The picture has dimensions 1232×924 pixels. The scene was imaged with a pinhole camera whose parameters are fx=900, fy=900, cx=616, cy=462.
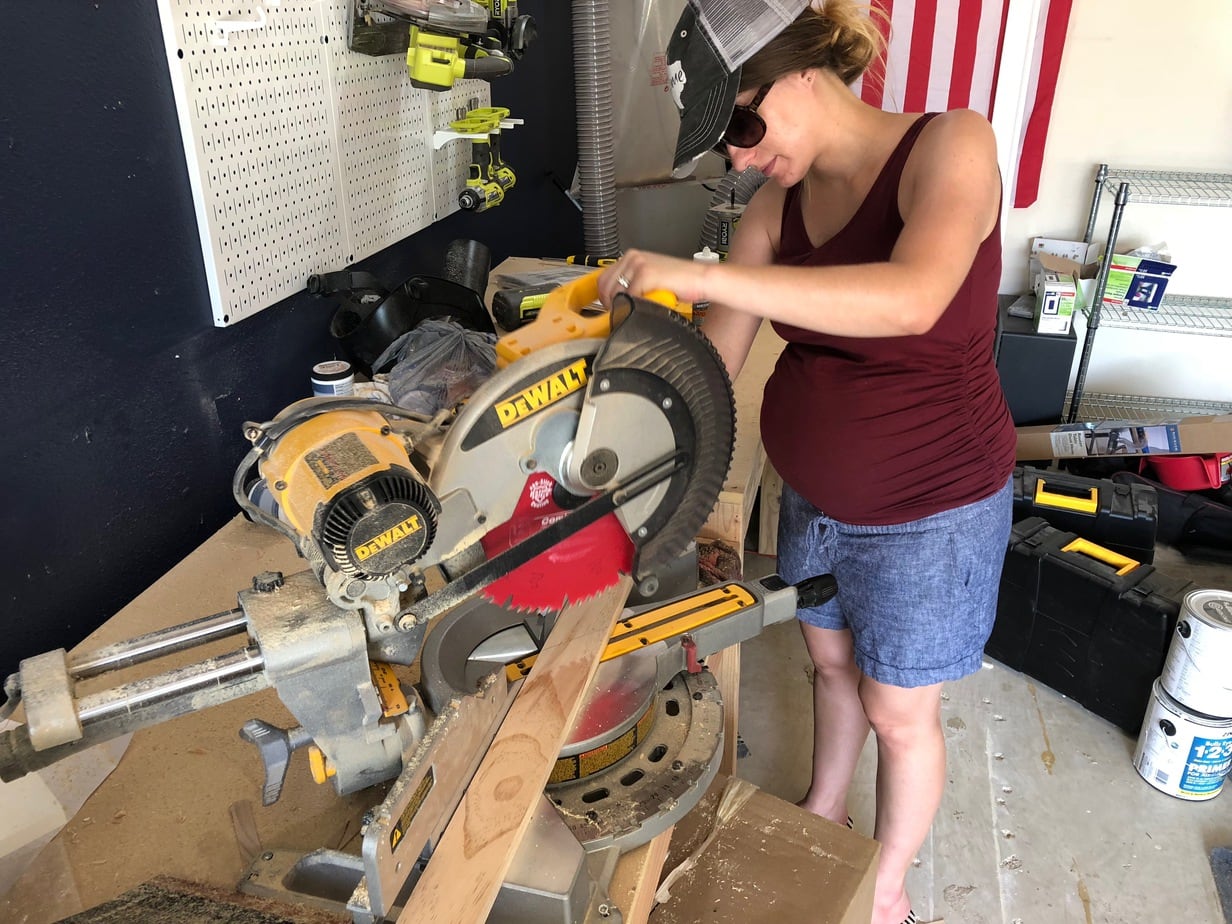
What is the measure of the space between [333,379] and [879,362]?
Answer: 97 cm

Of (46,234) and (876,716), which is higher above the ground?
(46,234)

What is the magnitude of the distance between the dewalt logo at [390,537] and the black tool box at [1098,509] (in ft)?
7.45

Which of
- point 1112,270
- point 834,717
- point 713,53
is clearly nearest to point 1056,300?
point 1112,270

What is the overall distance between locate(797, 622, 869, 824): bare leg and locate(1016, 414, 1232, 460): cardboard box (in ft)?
5.79

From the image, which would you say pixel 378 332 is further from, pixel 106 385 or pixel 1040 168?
pixel 1040 168

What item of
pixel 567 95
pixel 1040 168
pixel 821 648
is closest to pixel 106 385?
pixel 821 648

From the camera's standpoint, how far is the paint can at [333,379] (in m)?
1.64

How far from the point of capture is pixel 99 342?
1273 mm

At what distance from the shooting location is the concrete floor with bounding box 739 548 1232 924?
178cm

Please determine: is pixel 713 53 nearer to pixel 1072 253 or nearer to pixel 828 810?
pixel 828 810

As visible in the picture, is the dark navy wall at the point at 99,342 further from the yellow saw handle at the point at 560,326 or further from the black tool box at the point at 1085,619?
the black tool box at the point at 1085,619

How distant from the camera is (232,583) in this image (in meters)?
1.36

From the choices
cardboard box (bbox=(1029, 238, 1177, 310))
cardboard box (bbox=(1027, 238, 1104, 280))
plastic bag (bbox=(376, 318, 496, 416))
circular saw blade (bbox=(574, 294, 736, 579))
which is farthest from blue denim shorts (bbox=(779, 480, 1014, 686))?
cardboard box (bbox=(1027, 238, 1104, 280))

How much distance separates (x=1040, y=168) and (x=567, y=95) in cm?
174
